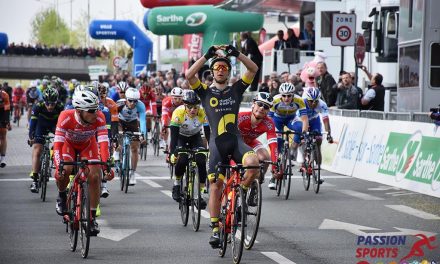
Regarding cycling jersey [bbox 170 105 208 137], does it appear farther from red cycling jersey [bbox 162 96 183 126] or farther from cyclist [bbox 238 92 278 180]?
red cycling jersey [bbox 162 96 183 126]

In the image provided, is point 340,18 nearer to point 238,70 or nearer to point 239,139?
point 239,139

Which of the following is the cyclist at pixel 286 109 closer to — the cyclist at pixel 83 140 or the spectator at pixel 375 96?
the spectator at pixel 375 96

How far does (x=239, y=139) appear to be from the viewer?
12930 millimetres

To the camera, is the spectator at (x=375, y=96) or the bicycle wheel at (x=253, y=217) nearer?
the bicycle wheel at (x=253, y=217)

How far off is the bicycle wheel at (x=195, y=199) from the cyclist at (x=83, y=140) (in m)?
1.49

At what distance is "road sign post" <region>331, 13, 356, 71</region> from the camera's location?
26.9 metres

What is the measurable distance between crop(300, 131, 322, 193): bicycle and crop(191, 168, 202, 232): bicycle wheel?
4.74m

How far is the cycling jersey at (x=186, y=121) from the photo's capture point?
16.4 meters

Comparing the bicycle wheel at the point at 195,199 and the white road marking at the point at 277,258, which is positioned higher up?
the bicycle wheel at the point at 195,199

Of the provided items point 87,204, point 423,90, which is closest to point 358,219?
point 87,204

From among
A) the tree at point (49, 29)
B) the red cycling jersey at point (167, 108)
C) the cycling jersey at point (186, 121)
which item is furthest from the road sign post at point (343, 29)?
the tree at point (49, 29)

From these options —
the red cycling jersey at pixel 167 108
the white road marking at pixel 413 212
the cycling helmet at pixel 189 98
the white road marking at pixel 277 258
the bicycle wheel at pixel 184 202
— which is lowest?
the white road marking at pixel 413 212

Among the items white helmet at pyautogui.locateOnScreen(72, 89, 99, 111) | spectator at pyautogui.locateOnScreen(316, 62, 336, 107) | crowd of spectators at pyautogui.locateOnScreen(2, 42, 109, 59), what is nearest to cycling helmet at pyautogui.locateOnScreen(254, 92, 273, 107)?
white helmet at pyautogui.locateOnScreen(72, 89, 99, 111)

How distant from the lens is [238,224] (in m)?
12.1
